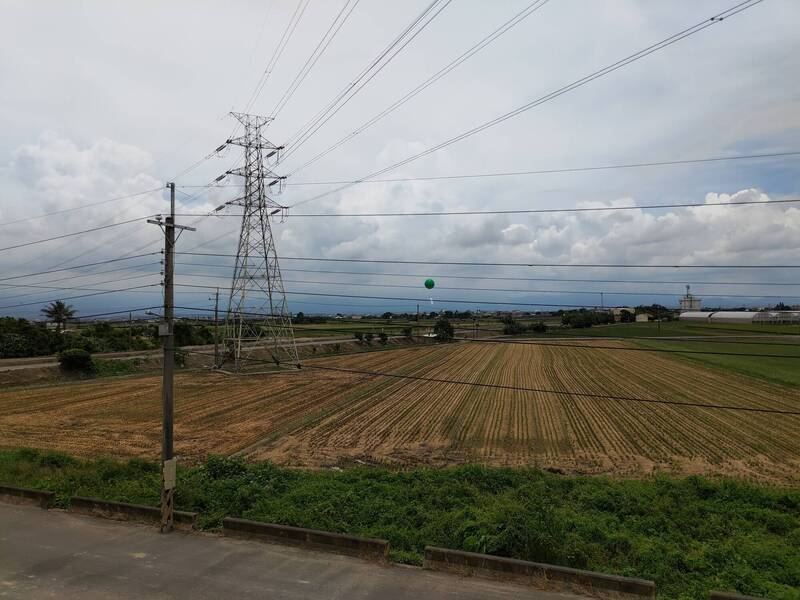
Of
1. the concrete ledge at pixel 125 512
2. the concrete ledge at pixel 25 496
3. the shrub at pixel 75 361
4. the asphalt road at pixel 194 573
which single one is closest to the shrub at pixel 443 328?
the asphalt road at pixel 194 573

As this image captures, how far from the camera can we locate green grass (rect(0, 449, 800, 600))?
1102 cm

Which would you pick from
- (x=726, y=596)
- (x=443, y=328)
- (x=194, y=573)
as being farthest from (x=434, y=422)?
(x=726, y=596)

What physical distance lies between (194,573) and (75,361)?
163 feet

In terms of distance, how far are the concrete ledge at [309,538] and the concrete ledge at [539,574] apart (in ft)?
4.26

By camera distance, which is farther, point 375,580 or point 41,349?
point 41,349

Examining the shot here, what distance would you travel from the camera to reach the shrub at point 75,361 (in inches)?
1956

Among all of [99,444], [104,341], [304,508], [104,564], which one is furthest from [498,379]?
[104,341]

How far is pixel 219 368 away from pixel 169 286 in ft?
151

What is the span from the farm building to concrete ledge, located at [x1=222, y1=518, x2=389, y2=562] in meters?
17.7

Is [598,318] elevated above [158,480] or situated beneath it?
elevated above

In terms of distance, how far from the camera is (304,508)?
13672mm

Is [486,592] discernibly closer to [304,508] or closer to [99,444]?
[304,508]

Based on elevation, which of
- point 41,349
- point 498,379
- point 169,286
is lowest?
point 498,379

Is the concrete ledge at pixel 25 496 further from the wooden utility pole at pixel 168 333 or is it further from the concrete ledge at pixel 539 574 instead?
the concrete ledge at pixel 539 574
